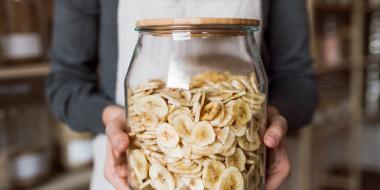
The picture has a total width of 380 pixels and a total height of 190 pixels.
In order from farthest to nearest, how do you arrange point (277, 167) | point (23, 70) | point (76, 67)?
point (23, 70), point (76, 67), point (277, 167)

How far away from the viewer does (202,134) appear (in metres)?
0.37

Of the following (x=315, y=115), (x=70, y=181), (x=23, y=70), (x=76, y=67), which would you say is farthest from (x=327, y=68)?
(x=76, y=67)

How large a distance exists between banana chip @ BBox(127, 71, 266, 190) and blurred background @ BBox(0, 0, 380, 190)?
2.06 ft

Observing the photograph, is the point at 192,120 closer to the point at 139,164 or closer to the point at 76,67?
the point at 139,164

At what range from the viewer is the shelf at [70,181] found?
3.52 ft

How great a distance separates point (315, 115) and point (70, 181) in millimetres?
1071

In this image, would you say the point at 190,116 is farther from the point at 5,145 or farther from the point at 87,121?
the point at 5,145

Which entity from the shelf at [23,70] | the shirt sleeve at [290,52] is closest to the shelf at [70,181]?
the shelf at [23,70]

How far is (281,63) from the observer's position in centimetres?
66

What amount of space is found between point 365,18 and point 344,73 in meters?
0.31

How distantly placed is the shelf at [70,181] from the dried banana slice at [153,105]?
759 mm

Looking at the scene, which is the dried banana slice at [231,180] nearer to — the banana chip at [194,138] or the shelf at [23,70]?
the banana chip at [194,138]

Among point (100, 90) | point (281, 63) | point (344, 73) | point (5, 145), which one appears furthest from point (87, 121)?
point (344, 73)

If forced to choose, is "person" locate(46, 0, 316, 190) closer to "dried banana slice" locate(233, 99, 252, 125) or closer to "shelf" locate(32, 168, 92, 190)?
"dried banana slice" locate(233, 99, 252, 125)
